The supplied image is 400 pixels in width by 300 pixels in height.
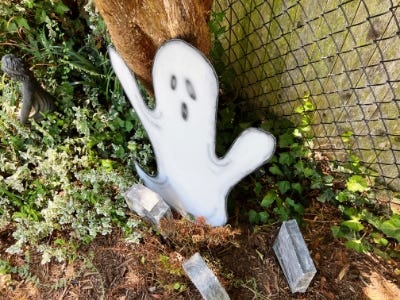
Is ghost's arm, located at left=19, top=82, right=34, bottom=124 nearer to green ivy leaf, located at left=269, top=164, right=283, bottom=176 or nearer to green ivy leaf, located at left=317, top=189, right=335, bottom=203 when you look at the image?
green ivy leaf, located at left=269, top=164, right=283, bottom=176

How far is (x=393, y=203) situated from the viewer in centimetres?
211

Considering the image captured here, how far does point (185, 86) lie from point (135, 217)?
1072mm

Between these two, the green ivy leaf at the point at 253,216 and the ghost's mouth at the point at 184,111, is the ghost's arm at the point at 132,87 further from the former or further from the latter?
the green ivy leaf at the point at 253,216

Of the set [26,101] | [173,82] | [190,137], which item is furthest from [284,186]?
A: [26,101]

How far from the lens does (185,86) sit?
4.46 ft

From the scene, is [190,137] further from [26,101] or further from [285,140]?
[26,101]

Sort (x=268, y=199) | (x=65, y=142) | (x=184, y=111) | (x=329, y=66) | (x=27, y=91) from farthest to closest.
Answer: (x=65, y=142) → (x=27, y=91) → (x=268, y=199) → (x=329, y=66) → (x=184, y=111)

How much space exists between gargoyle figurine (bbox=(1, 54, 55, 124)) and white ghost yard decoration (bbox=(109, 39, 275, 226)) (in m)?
0.80

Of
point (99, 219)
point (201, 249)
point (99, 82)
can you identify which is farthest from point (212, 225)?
point (99, 82)

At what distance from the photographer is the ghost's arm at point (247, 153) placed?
132cm

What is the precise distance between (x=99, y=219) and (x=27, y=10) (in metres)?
1.69

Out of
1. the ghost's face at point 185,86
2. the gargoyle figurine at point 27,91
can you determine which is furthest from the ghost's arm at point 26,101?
the ghost's face at point 185,86

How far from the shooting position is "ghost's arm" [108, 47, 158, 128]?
66.6 inches

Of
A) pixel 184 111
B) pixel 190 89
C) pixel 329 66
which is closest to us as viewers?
pixel 190 89
